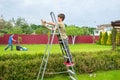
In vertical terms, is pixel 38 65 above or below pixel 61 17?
below

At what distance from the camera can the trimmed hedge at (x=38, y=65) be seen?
34.2 feet

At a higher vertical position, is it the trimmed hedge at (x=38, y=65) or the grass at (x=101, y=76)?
the trimmed hedge at (x=38, y=65)

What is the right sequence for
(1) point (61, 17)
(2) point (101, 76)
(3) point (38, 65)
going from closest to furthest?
(1) point (61, 17) → (3) point (38, 65) → (2) point (101, 76)

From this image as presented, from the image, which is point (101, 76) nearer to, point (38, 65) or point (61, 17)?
point (38, 65)

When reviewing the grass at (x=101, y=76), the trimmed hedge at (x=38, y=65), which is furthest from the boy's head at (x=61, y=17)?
the grass at (x=101, y=76)

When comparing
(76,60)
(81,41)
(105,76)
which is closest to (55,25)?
(76,60)

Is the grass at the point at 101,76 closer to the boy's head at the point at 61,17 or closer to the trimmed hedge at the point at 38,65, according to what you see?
the trimmed hedge at the point at 38,65

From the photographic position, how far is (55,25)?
380 inches

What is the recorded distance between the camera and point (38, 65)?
36.4 feet

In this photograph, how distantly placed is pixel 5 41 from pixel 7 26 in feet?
69.4

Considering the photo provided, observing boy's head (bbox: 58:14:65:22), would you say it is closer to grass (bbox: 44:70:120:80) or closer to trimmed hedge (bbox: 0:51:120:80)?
trimmed hedge (bbox: 0:51:120:80)

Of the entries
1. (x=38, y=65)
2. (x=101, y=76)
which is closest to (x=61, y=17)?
(x=38, y=65)

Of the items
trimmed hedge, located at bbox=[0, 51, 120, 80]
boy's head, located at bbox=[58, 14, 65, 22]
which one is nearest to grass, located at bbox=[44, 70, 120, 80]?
trimmed hedge, located at bbox=[0, 51, 120, 80]

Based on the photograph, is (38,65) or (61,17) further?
(38,65)
